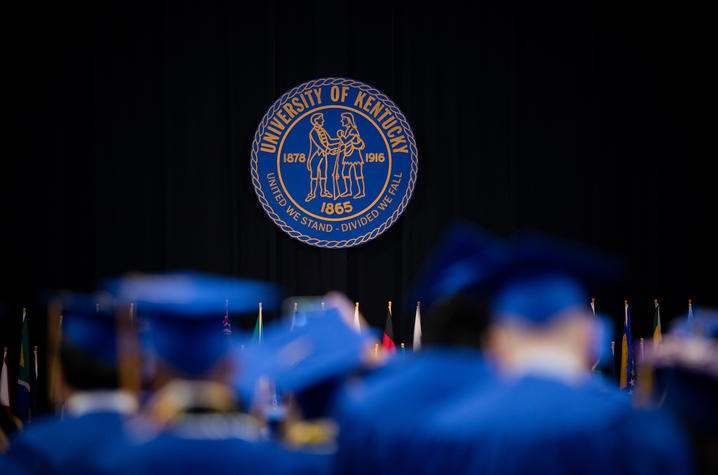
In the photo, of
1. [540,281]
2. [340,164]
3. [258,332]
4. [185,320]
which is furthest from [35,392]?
[540,281]

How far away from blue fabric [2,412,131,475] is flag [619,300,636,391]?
518 centimetres

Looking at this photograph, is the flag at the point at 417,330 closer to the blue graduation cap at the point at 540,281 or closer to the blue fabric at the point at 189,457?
the blue graduation cap at the point at 540,281

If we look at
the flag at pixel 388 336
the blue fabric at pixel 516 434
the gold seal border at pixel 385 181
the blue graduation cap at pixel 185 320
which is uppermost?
the gold seal border at pixel 385 181

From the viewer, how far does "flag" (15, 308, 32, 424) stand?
17.6ft

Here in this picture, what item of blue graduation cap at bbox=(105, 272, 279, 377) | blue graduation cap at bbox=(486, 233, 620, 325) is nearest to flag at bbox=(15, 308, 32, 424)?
blue graduation cap at bbox=(105, 272, 279, 377)

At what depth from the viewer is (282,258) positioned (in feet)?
20.5

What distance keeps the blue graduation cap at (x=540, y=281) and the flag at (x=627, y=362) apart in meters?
4.65

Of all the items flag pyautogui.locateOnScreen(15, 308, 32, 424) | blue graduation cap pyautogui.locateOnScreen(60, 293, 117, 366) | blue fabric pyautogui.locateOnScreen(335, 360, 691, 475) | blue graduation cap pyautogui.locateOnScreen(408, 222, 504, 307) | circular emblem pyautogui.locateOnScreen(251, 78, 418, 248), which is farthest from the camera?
circular emblem pyautogui.locateOnScreen(251, 78, 418, 248)

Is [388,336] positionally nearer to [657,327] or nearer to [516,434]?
[657,327]

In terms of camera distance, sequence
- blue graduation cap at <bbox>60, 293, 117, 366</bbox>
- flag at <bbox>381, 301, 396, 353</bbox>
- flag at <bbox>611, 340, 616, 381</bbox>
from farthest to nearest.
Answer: flag at <bbox>611, 340, 616, 381</bbox>, flag at <bbox>381, 301, 396, 353</bbox>, blue graduation cap at <bbox>60, 293, 117, 366</bbox>

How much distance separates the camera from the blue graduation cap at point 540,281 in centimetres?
146

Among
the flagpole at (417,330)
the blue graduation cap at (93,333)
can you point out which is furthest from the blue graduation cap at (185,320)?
the flagpole at (417,330)

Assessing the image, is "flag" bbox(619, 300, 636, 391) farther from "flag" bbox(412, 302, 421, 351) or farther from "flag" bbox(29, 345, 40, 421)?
"flag" bbox(29, 345, 40, 421)

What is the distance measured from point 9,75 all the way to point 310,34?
2.84 meters
